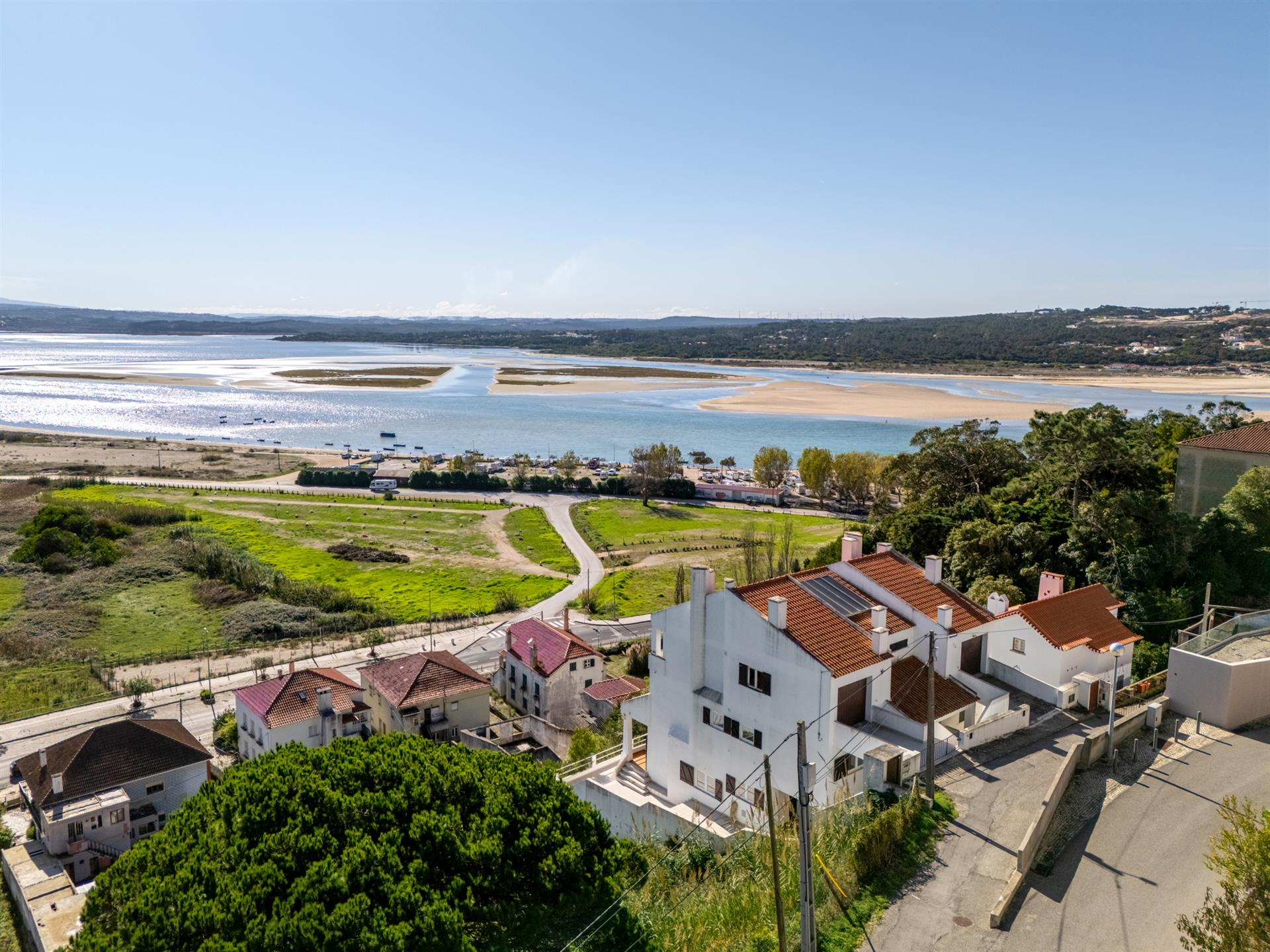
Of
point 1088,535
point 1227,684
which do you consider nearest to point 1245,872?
point 1227,684

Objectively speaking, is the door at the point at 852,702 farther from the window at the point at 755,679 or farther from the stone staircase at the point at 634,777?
the stone staircase at the point at 634,777

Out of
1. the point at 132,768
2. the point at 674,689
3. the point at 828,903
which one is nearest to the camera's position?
the point at 828,903

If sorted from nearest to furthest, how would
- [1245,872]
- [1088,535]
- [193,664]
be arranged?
1. [1245,872]
2. [1088,535]
3. [193,664]

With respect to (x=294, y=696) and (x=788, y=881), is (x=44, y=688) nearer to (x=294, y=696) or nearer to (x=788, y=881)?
(x=294, y=696)

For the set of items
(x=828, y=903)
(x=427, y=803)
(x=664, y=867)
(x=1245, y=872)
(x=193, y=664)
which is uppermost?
(x=1245, y=872)

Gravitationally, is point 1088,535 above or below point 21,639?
above

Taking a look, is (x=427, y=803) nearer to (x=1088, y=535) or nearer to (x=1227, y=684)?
(x=1227, y=684)

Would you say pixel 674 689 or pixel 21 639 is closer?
pixel 674 689
